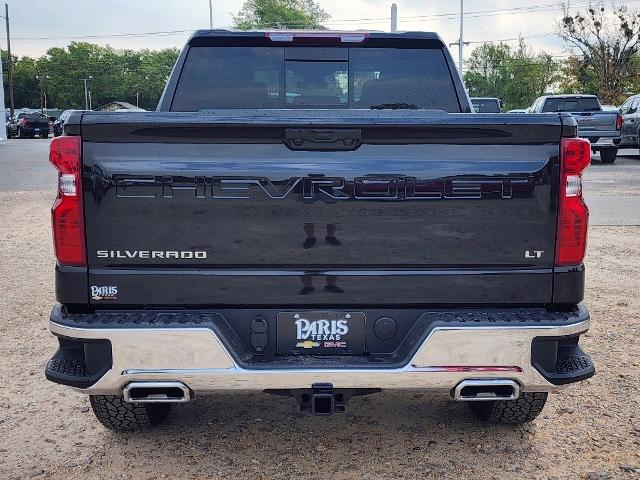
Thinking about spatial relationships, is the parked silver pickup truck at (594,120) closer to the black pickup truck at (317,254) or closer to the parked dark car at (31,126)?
the black pickup truck at (317,254)

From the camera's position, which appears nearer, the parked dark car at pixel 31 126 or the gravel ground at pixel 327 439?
the gravel ground at pixel 327 439

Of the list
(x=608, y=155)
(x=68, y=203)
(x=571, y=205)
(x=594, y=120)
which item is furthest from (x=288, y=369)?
(x=608, y=155)

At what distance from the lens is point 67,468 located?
11.1 ft

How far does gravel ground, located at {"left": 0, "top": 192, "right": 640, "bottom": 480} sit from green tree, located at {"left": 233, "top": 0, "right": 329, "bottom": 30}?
81828mm

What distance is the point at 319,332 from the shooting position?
3014 millimetres

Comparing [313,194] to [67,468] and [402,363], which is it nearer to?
[402,363]

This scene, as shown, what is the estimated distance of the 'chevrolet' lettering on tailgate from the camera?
2.89 metres

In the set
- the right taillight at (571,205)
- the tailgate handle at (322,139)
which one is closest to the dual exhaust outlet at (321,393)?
the right taillight at (571,205)

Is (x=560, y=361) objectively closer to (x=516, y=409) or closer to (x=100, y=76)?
(x=516, y=409)

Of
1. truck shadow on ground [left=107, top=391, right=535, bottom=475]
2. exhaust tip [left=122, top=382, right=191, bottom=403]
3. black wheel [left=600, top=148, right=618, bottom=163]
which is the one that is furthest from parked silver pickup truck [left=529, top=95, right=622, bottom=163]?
exhaust tip [left=122, top=382, right=191, bottom=403]

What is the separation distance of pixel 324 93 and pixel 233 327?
81.2 inches

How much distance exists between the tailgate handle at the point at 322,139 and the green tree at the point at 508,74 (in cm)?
7613

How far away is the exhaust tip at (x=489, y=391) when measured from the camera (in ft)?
9.79

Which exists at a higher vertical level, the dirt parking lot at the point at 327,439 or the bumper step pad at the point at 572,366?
the bumper step pad at the point at 572,366
